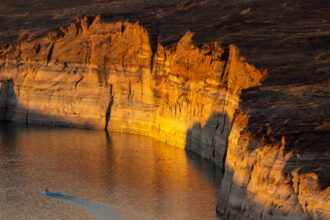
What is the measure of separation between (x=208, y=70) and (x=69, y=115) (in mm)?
17029

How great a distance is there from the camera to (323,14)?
5731 cm

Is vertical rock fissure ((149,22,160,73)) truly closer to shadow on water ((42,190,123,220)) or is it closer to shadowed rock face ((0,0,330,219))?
shadowed rock face ((0,0,330,219))

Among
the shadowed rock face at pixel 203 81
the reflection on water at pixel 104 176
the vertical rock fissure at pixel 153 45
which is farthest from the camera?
the vertical rock fissure at pixel 153 45

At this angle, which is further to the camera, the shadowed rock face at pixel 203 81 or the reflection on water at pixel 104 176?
the reflection on water at pixel 104 176

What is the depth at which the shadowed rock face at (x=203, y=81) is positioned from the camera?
30.4m

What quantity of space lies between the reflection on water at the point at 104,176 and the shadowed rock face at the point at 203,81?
6.52 feet

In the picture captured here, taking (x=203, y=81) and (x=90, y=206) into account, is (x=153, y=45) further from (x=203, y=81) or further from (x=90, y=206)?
(x=90, y=206)

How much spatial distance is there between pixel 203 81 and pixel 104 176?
32.8 feet

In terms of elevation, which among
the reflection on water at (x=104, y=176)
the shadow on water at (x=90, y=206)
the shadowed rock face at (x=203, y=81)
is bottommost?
the shadow on water at (x=90, y=206)

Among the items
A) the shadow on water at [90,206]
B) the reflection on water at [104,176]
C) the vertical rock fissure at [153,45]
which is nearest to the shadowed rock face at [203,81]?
the vertical rock fissure at [153,45]

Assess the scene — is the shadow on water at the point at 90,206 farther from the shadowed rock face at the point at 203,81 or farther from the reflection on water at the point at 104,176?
the shadowed rock face at the point at 203,81

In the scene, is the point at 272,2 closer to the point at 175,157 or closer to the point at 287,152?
the point at 175,157

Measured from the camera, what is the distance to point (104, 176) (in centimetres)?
4544

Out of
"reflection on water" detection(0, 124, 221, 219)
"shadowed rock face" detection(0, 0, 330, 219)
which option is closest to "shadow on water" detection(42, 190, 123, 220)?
"reflection on water" detection(0, 124, 221, 219)
